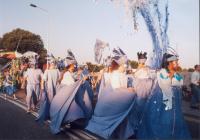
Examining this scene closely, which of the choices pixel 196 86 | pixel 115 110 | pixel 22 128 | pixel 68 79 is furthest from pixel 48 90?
pixel 196 86

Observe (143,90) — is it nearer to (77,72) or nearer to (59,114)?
(59,114)

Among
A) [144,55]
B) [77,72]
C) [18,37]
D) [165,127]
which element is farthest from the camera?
[18,37]

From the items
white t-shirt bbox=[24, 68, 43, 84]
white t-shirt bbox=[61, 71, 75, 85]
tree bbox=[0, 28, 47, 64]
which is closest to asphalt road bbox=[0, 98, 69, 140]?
white t-shirt bbox=[61, 71, 75, 85]

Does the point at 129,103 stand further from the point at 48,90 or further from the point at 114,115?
the point at 48,90

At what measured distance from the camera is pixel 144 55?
11148 millimetres

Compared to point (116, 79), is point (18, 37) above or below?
above

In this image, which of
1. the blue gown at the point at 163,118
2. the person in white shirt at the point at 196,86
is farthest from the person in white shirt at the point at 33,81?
the blue gown at the point at 163,118

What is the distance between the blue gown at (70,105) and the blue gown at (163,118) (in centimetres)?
222

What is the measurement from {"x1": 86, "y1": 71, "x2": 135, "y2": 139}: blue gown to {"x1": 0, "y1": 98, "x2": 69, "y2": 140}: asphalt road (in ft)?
2.64

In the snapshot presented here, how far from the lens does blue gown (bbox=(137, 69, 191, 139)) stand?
28.5 ft

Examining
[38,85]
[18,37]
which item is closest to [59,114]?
[38,85]

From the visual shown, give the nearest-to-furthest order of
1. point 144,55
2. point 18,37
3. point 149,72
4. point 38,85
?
point 149,72 < point 144,55 < point 38,85 < point 18,37

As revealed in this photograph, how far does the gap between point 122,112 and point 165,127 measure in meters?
0.93

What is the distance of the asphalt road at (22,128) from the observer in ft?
31.1
